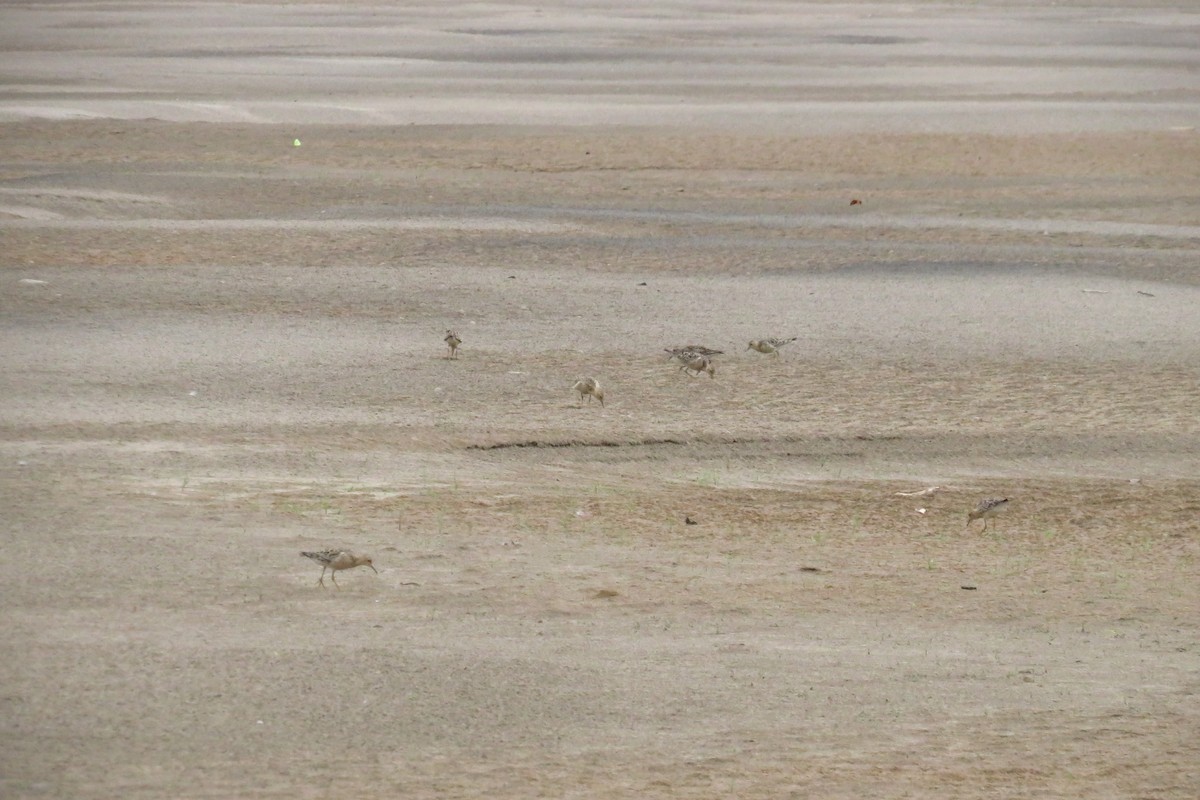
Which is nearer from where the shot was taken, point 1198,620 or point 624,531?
point 1198,620

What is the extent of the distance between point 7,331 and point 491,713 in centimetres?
637

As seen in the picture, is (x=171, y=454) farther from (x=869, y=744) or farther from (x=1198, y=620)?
(x=1198, y=620)

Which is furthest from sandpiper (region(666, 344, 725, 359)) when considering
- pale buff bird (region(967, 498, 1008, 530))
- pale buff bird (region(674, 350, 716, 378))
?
pale buff bird (region(967, 498, 1008, 530))

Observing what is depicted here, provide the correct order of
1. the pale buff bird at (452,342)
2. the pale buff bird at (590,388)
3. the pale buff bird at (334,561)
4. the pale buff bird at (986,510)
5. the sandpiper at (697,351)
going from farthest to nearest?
1. the pale buff bird at (452,342)
2. the sandpiper at (697,351)
3. the pale buff bird at (590,388)
4. the pale buff bird at (986,510)
5. the pale buff bird at (334,561)

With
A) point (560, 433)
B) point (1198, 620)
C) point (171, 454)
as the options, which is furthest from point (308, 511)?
point (1198, 620)

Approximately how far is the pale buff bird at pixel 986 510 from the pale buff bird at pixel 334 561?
2.68m

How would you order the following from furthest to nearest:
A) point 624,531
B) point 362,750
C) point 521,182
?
1. point 521,182
2. point 624,531
3. point 362,750

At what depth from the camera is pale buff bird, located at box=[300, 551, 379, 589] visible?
636 centimetres

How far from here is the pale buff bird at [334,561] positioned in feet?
20.9

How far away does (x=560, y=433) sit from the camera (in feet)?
28.4

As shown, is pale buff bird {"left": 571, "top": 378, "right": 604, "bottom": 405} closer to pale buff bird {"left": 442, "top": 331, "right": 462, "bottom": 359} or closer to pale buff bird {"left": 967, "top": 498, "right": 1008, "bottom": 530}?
pale buff bird {"left": 442, "top": 331, "right": 462, "bottom": 359}

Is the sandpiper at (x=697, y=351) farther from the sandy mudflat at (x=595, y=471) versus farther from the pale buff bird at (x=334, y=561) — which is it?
the pale buff bird at (x=334, y=561)

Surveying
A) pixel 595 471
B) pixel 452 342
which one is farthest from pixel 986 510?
pixel 452 342

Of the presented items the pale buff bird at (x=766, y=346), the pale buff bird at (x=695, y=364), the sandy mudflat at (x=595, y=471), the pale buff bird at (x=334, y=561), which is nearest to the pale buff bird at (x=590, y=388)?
the sandy mudflat at (x=595, y=471)
